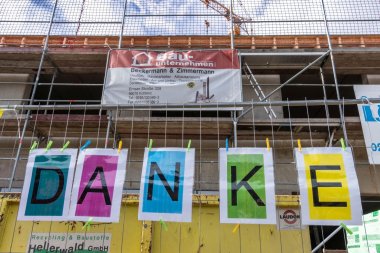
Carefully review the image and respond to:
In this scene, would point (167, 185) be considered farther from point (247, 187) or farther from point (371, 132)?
point (371, 132)

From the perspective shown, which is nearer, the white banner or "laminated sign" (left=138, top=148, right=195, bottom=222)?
"laminated sign" (left=138, top=148, right=195, bottom=222)

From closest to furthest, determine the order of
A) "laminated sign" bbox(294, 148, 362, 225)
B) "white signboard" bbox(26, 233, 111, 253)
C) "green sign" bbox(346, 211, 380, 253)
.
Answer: "laminated sign" bbox(294, 148, 362, 225)
"white signboard" bbox(26, 233, 111, 253)
"green sign" bbox(346, 211, 380, 253)

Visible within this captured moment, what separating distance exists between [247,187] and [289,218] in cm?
169

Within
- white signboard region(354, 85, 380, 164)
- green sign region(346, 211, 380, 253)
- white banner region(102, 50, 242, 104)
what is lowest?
green sign region(346, 211, 380, 253)

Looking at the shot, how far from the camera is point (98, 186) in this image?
3895 mm

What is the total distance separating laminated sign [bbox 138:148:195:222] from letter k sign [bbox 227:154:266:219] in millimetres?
481

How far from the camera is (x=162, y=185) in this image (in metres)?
3.83

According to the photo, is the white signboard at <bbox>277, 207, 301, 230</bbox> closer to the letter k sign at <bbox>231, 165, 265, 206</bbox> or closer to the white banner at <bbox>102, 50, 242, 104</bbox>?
the letter k sign at <bbox>231, 165, 265, 206</bbox>

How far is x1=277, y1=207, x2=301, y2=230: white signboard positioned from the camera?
4938mm

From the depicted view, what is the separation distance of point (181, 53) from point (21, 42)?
5116 millimetres

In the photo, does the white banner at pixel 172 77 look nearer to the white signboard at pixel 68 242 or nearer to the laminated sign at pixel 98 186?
the white signboard at pixel 68 242

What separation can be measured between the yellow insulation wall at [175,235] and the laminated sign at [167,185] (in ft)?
4.20

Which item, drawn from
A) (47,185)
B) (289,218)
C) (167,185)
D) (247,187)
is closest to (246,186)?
(247,187)

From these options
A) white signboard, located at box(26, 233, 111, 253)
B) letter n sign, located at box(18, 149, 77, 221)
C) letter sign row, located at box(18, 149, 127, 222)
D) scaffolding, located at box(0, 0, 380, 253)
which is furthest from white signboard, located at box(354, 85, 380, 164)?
letter n sign, located at box(18, 149, 77, 221)
